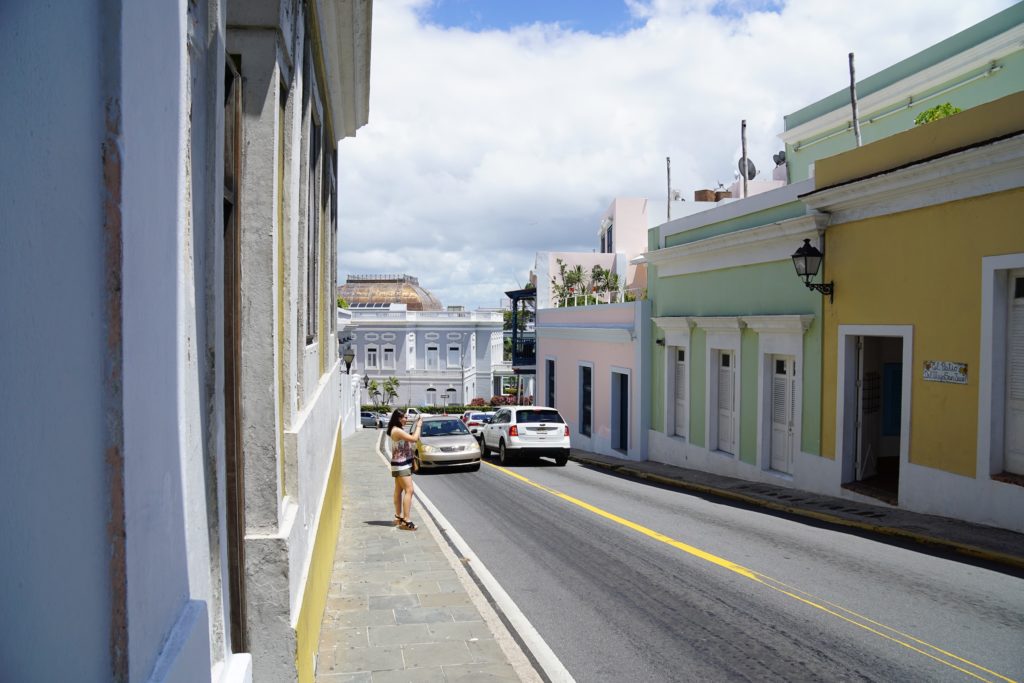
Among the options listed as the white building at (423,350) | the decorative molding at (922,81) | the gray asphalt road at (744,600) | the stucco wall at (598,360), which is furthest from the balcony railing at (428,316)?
the gray asphalt road at (744,600)

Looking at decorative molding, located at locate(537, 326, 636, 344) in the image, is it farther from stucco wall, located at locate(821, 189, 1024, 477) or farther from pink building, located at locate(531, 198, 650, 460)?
stucco wall, located at locate(821, 189, 1024, 477)

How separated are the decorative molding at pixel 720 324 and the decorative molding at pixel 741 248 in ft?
3.75

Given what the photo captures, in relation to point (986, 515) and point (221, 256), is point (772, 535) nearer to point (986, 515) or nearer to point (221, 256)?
point (986, 515)

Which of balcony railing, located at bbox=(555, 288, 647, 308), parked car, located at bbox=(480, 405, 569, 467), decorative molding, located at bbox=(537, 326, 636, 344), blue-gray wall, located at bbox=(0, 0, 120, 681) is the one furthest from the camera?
balcony railing, located at bbox=(555, 288, 647, 308)

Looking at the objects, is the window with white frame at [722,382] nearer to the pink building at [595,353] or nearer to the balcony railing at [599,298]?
the pink building at [595,353]

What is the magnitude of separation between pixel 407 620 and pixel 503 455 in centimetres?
1560

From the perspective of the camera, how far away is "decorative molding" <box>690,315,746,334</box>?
1728cm

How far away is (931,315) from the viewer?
1141 cm

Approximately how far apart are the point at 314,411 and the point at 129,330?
4.89 meters

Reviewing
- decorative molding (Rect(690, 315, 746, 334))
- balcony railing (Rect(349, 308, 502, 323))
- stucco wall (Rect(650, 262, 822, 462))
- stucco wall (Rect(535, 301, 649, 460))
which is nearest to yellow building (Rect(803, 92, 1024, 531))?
stucco wall (Rect(650, 262, 822, 462))

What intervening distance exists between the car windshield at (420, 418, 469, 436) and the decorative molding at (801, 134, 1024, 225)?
10952 mm

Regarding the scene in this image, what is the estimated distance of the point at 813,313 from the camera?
14617 millimetres

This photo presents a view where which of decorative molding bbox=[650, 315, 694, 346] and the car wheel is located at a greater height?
decorative molding bbox=[650, 315, 694, 346]

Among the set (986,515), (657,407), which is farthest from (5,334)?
(657,407)
